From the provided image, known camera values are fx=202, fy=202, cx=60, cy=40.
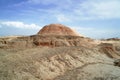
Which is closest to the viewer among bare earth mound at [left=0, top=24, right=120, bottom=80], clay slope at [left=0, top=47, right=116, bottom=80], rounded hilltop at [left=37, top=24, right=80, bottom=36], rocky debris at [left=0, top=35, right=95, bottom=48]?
clay slope at [left=0, top=47, right=116, bottom=80]

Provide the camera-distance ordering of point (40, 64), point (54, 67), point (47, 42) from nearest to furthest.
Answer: point (40, 64) < point (54, 67) < point (47, 42)

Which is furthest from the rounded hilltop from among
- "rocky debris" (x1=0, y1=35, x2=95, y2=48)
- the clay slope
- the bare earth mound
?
the clay slope

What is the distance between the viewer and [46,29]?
50.9 meters

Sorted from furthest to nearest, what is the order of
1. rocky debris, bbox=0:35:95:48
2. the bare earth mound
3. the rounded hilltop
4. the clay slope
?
the rounded hilltop
rocky debris, bbox=0:35:95:48
the bare earth mound
the clay slope

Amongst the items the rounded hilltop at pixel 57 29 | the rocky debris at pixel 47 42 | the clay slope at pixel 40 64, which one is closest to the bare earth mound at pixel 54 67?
the clay slope at pixel 40 64

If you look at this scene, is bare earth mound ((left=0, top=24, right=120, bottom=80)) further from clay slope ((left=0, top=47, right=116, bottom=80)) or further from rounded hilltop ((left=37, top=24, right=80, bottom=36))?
rounded hilltop ((left=37, top=24, right=80, bottom=36))

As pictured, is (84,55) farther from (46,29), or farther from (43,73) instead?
(46,29)

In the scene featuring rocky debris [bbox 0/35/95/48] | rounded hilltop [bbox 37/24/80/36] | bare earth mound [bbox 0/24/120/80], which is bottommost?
bare earth mound [bbox 0/24/120/80]

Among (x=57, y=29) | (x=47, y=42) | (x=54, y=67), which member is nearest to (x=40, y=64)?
(x=54, y=67)

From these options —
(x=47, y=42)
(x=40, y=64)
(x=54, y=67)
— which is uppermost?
(x=47, y=42)

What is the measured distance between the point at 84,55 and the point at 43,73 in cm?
942

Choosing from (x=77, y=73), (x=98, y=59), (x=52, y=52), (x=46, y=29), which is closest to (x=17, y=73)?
(x=77, y=73)

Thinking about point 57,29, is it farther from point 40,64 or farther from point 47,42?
point 40,64

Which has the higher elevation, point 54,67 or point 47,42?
point 47,42
